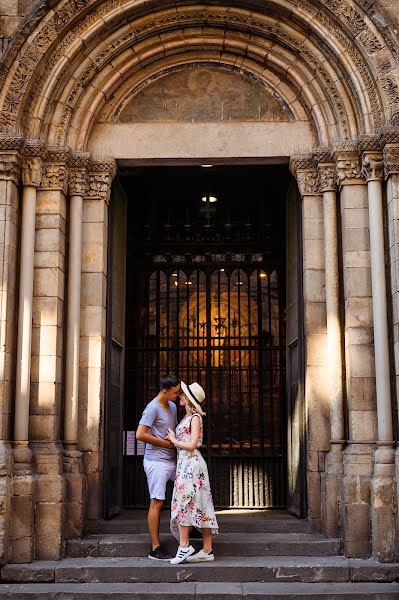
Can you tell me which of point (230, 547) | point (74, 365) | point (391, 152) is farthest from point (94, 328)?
point (391, 152)

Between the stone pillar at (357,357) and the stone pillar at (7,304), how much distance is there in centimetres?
357

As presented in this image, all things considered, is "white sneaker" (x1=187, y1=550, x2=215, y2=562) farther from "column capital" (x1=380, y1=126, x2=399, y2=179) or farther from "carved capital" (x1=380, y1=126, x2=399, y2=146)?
"carved capital" (x1=380, y1=126, x2=399, y2=146)

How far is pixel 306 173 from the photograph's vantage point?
364 inches

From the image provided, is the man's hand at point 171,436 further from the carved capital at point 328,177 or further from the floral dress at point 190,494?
the carved capital at point 328,177

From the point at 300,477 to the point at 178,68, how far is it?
5430 millimetres

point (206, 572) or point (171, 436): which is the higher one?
point (171, 436)

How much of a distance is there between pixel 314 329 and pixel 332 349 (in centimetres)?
37

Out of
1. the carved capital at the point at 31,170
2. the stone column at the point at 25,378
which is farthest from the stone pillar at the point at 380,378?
the carved capital at the point at 31,170

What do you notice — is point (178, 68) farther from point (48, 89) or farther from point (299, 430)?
point (299, 430)

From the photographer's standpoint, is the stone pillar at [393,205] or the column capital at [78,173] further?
the column capital at [78,173]

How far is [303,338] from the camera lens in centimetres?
914

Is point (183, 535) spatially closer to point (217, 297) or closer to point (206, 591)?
point (206, 591)

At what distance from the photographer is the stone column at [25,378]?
311 inches

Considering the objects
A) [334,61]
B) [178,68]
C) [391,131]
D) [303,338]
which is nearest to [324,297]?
[303,338]
